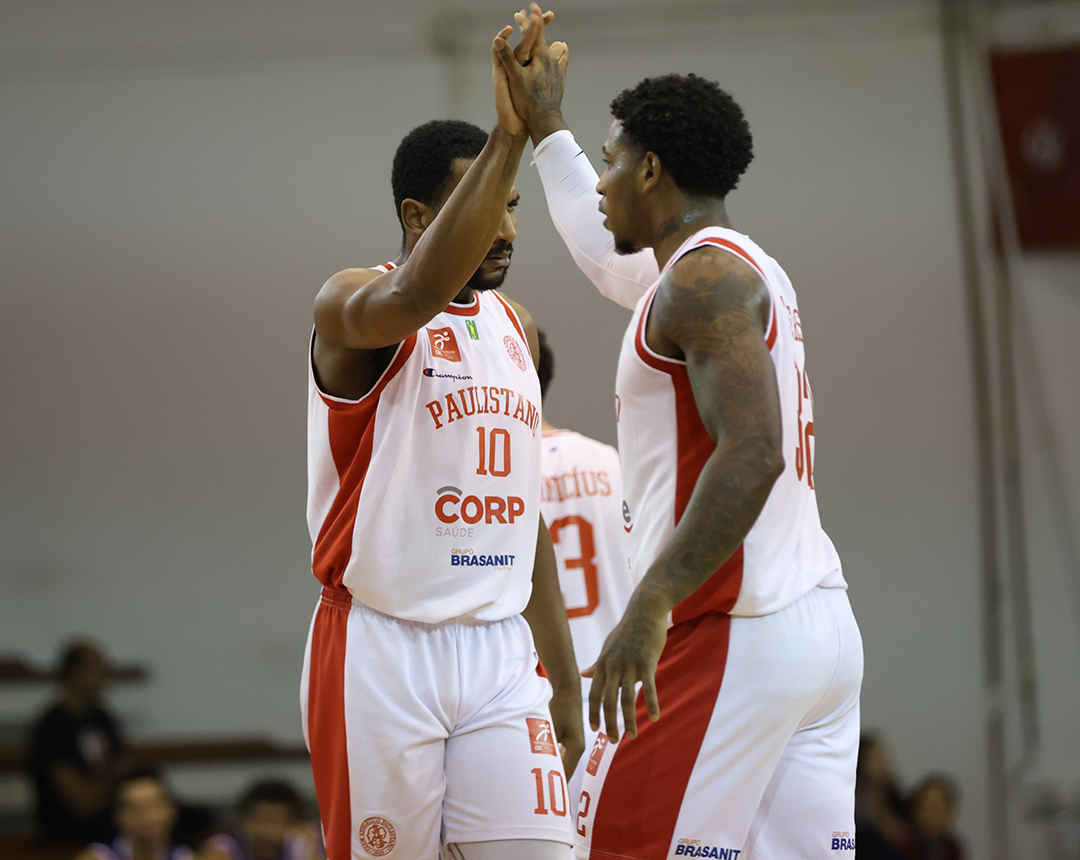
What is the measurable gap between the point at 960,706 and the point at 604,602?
4.45 m

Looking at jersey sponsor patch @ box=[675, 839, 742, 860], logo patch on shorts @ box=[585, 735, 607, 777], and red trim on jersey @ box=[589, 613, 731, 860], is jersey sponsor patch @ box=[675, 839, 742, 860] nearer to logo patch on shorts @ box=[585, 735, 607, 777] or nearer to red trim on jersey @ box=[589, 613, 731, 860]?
red trim on jersey @ box=[589, 613, 731, 860]

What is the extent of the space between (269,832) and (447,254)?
15.5 ft

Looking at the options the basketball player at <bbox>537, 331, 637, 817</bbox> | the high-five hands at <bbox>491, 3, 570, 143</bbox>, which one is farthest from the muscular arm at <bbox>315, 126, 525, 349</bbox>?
the basketball player at <bbox>537, 331, 637, 817</bbox>

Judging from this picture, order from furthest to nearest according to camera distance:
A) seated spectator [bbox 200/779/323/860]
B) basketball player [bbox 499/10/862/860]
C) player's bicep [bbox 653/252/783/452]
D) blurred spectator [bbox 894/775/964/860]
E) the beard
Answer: blurred spectator [bbox 894/775/964/860]
seated spectator [bbox 200/779/323/860]
the beard
basketball player [bbox 499/10/862/860]
player's bicep [bbox 653/252/783/452]

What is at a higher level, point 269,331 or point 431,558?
point 269,331

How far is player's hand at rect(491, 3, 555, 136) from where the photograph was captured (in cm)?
269

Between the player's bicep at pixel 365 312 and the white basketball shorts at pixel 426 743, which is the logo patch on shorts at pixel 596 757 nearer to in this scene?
the white basketball shorts at pixel 426 743

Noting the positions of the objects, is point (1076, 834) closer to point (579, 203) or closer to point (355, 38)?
point (579, 203)

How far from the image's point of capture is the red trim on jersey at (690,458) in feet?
8.51

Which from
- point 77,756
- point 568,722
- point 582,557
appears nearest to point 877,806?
point 582,557

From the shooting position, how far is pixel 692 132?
275 cm

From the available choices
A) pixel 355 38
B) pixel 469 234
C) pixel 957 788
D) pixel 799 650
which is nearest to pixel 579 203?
pixel 469 234

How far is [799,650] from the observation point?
260 cm

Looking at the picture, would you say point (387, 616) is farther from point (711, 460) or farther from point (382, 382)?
point (711, 460)
